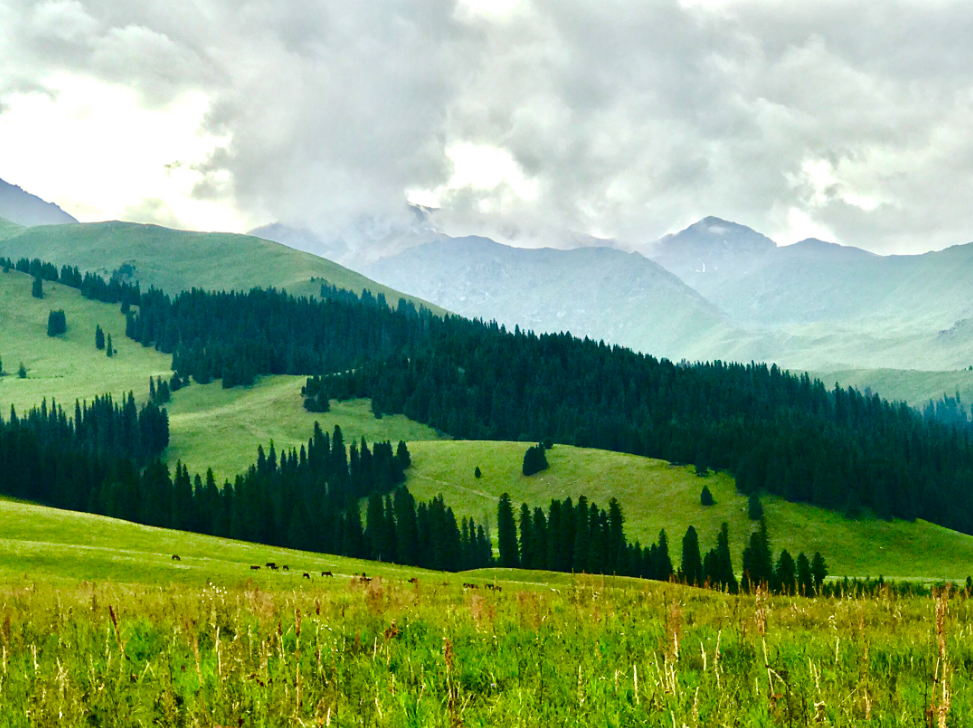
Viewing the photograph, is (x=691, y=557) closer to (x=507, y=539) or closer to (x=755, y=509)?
(x=507, y=539)

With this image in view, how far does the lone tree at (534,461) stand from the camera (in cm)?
18375

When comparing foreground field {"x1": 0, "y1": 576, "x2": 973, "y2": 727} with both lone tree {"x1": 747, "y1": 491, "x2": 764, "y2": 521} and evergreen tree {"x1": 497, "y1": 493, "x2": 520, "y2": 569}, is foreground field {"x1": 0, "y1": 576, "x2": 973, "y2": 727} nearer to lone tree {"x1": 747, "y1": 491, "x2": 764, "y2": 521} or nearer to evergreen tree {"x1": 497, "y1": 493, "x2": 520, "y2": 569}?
evergreen tree {"x1": 497, "y1": 493, "x2": 520, "y2": 569}

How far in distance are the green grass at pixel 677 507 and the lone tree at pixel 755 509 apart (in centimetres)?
154

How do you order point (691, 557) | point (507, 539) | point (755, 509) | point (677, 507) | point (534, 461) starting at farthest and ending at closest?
point (534, 461) → point (677, 507) → point (755, 509) → point (507, 539) → point (691, 557)

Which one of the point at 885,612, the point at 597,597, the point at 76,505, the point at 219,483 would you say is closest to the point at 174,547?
the point at 597,597

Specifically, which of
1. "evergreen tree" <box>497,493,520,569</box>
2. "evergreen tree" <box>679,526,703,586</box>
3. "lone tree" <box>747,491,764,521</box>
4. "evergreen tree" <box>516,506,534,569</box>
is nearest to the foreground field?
"evergreen tree" <box>679,526,703,586</box>

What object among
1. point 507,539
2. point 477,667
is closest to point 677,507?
point 507,539

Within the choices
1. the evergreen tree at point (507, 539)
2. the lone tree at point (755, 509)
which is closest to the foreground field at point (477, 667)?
the evergreen tree at point (507, 539)

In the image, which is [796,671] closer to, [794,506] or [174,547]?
[174,547]

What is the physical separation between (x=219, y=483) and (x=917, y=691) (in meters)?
195

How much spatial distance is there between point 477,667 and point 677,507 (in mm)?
155655

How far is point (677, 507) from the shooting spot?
157250 mm

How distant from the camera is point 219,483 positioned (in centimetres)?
18675

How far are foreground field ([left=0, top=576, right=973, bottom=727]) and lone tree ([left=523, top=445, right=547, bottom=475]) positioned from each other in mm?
170317
